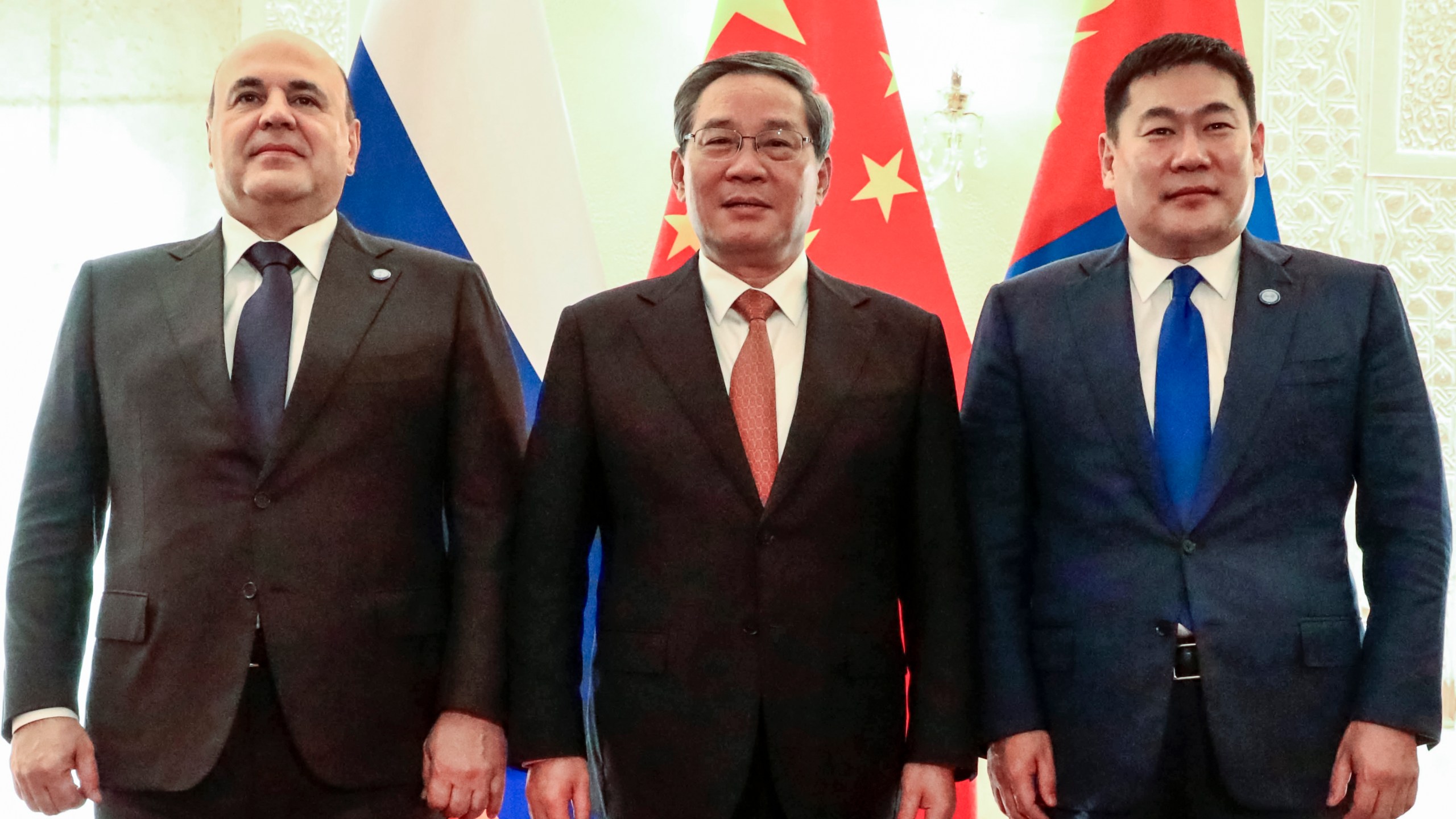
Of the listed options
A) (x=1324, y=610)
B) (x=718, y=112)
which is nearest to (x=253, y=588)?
(x=718, y=112)

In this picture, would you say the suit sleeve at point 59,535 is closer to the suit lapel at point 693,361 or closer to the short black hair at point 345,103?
the short black hair at point 345,103

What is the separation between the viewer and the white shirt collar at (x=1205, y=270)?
1.89 meters

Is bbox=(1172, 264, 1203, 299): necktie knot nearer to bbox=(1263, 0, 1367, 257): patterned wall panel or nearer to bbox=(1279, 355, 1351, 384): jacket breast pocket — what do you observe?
bbox=(1279, 355, 1351, 384): jacket breast pocket

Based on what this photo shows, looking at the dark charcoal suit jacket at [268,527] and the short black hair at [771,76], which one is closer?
the dark charcoal suit jacket at [268,527]

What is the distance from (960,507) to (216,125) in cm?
131

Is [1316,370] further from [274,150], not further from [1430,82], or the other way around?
[1430,82]

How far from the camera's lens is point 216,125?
1.96 metres

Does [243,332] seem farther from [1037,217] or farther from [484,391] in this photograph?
[1037,217]

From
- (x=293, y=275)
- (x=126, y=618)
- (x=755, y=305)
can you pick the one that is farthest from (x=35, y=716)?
(x=755, y=305)

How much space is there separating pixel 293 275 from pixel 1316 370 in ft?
5.01

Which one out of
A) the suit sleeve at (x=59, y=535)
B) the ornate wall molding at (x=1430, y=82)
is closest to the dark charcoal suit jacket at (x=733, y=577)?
the suit sleeve at (x=59, y=535)

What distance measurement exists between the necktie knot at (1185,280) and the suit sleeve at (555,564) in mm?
909

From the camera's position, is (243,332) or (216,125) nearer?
(243,332)

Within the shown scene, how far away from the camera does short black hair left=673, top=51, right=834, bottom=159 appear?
1.97 meters
